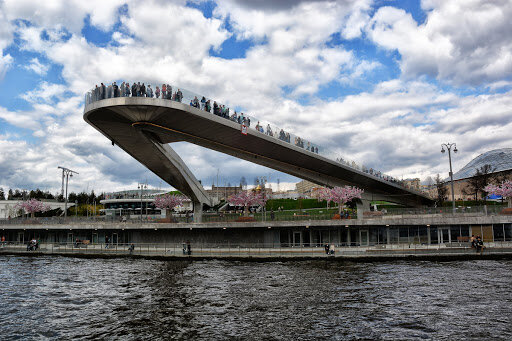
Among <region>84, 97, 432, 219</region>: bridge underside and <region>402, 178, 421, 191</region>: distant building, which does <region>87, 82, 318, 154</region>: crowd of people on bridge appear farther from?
<region>402, 178, 421, 191</region>: distant building

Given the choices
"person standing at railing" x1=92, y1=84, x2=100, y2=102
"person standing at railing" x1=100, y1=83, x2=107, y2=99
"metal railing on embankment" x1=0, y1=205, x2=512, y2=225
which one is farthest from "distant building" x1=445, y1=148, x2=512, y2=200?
"person standing at railing" x1=92, y1=84, x2=100, y2=102

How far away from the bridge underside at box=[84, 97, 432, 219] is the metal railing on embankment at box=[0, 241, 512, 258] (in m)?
10.9

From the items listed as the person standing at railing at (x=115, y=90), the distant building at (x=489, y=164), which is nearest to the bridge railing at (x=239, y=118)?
the person standing at railing at (x=115, y=90)

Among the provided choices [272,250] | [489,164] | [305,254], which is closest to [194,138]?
[272,250]

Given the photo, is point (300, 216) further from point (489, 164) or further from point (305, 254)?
point (489, 164)

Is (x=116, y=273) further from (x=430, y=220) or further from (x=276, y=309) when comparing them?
(x=430, y=220)

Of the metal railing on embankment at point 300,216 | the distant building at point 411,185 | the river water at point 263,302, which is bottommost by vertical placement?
the river water at point 263,302

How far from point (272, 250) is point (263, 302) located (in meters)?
18.3

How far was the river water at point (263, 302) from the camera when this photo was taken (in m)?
15.7

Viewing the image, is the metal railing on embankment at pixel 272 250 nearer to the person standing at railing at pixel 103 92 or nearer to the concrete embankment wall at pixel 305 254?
the concrete embankment wall at pixel 305 254

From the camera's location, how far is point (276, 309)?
18812 mm

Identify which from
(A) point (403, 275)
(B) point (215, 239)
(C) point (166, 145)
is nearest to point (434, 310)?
(A) point (403, 275)

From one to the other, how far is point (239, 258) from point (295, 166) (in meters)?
23.1

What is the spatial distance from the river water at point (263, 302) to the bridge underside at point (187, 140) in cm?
1578
